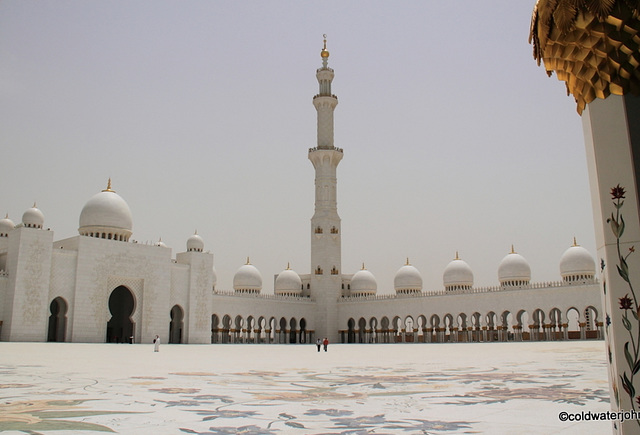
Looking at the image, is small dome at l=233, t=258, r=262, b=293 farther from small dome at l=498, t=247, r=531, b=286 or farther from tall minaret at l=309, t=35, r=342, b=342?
small dome at l=498, t=247, r=531, b=286

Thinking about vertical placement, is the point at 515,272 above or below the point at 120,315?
above

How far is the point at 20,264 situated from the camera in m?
25.3

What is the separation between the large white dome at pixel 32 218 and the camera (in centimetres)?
2934

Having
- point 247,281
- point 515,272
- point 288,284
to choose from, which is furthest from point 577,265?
point 247,281

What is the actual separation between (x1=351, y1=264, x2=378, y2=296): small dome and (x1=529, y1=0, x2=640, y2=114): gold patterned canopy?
1562 inches

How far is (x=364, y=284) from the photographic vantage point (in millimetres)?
42062

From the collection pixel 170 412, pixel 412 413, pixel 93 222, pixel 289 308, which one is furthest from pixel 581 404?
pixel 289 308

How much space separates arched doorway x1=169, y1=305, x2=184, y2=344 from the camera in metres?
32.3

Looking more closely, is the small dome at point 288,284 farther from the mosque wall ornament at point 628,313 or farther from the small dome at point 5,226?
the mosque wall ornament at point 628,313

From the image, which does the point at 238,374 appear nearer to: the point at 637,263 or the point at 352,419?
the point at 352,419

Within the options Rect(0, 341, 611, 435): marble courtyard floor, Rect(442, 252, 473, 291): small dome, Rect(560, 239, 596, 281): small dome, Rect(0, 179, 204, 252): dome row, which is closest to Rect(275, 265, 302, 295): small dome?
Rect(442, 252, 473, 291): small dome

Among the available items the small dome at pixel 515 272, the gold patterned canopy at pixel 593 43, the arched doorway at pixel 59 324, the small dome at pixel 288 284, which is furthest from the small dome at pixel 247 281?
the gold patterned canopy at pixel 593 43

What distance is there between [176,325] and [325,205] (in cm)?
1292

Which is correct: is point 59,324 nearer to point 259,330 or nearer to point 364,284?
point 259,330
